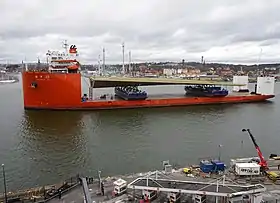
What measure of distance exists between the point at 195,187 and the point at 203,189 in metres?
0.28

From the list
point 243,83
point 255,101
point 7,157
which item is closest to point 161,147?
point 7,157

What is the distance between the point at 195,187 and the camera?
28.5 ft

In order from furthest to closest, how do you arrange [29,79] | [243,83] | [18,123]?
[243,83]
[29,79]
[18,123]

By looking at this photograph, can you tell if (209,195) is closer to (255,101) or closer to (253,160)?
(253,160)

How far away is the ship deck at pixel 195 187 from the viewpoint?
8.27m

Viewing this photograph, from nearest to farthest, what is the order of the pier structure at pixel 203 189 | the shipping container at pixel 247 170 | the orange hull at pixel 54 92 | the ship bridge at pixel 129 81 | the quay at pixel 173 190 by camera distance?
the pier structure at pixel 203 189 < the quay at pixel 173 190 < the shipping container at pixel 247 170 < the orange hull at pixel 54 92 < the ship bridge at pixel 129 81

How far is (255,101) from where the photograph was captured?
34.4 meters

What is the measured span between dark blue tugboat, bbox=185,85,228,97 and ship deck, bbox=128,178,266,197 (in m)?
24.6

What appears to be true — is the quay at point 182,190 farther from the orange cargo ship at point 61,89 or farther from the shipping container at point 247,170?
the orange cargo ship at point 61,89

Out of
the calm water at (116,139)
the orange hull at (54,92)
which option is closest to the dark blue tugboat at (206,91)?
the calm water at (116,139)

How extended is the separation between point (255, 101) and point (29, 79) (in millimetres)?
24752

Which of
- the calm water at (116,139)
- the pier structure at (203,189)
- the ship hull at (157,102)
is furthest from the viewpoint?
the ship hull at (157,102)

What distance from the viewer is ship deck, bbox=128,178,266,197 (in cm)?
827

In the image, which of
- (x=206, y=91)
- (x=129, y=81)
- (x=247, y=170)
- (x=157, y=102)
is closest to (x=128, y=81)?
(x=129, y=81)
